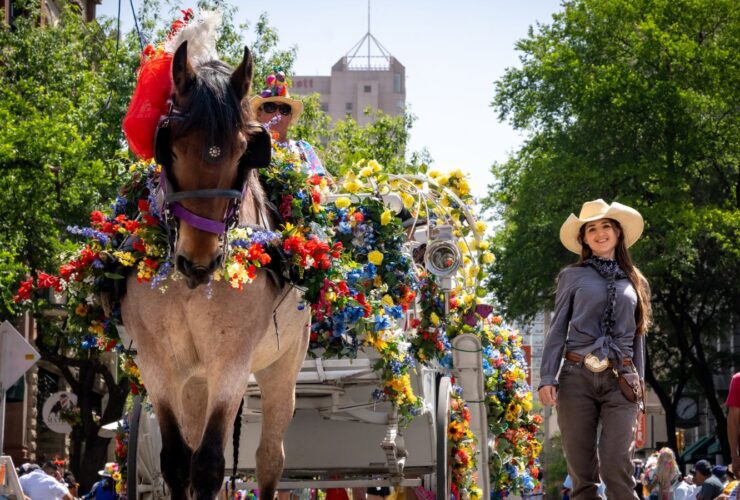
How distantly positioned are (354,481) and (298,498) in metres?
1.83

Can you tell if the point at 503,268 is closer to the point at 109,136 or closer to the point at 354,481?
the point at 109,136

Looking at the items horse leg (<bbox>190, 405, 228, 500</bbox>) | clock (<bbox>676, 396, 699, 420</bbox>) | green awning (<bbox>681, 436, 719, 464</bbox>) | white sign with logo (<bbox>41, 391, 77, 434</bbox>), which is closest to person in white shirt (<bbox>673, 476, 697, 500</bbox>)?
white sign with logo (<bbox>41, 391, 77, 434</bbox>)

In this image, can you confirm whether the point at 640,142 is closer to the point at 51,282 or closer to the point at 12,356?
the point at 12,356

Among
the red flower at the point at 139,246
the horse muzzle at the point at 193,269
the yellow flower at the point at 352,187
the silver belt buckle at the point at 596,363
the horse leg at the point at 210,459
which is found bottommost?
the horse leg at the point at 210,459

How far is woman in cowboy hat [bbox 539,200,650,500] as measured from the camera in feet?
24.1

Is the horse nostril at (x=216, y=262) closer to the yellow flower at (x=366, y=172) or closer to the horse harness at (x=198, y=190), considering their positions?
the horse harness at (x=198, y=190)

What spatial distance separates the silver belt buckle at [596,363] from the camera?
7.41 metres

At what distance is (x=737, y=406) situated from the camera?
8688 mm

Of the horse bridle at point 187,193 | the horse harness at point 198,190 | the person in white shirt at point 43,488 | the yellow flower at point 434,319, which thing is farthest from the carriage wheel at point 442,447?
the person in white shirt at point 43,488

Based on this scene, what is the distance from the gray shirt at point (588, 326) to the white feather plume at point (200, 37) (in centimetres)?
238

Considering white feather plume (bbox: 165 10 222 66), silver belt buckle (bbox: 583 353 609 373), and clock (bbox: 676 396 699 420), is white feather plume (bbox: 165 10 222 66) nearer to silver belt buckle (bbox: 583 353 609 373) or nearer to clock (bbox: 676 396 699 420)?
silver belt buckle (bbox: 583 353 609 373)

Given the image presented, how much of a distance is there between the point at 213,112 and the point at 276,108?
3400mm

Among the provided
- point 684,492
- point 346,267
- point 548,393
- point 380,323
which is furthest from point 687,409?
point 548,393

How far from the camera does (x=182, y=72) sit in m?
6.72
